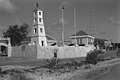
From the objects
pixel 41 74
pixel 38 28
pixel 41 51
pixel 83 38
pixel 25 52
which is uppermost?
→ pixel 38 28

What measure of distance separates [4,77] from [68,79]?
4.23 metres

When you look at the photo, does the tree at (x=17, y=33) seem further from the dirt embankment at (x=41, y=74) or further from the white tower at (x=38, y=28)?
the dirt embankment at (x=41, y=74)

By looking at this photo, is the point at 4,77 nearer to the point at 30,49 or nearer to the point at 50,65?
the point at 50,65

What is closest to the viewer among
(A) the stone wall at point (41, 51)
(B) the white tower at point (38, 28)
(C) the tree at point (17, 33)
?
(A) the stone wall at point (41, 51)

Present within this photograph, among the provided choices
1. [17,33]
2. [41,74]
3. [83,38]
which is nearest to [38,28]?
[17,33]

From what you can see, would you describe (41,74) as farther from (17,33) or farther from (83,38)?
(83,38)

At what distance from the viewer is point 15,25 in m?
65.8

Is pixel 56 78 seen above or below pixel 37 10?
below

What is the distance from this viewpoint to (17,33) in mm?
65062

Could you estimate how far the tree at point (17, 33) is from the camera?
212 feet

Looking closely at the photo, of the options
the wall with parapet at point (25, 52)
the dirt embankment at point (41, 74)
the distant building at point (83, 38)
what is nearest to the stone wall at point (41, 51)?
the wall with parapet at point (25, 52)

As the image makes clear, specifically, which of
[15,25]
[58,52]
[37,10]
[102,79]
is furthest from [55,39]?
[102,79]

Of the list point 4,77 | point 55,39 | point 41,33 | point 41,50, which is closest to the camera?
point 4,77

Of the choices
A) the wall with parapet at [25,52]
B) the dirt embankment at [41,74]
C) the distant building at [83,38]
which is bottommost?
the dirt embankment at [41,74]
